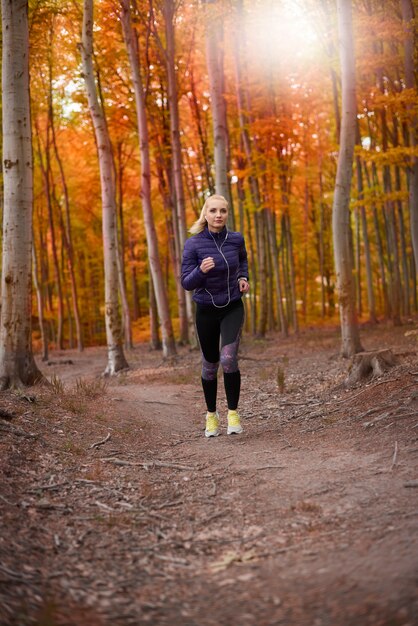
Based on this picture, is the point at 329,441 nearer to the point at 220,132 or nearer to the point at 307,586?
the point at 307,586

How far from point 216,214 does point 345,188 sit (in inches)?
222

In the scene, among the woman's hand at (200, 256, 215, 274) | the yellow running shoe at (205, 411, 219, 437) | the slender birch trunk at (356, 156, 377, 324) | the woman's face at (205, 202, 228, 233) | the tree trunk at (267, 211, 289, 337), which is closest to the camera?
the woman's hand at (200, 256, 215, 274)

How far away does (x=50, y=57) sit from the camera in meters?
19.1

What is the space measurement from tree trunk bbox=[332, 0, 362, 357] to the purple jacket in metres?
5.13

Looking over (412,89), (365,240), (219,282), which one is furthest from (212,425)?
(365,240)

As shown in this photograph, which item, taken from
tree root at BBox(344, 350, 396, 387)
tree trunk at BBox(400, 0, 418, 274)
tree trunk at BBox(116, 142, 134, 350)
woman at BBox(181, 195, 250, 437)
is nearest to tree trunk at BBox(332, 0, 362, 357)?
tree root at BBox(344, 350, 396, 387)

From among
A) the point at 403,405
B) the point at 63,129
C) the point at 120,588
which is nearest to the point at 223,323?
the point at 403,405

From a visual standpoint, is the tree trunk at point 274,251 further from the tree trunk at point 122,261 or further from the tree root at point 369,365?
the tree root at point 369,365

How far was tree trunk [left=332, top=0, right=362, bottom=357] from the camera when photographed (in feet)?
33.7

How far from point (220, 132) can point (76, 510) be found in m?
10.4

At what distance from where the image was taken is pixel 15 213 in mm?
8531

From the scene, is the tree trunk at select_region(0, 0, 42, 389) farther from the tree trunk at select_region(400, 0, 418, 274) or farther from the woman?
the tree trunk at select_region(400, 0, 418, 274)

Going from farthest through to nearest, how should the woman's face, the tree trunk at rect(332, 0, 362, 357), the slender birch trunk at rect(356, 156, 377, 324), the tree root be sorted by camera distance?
the slender birch trunk at rect(356, 156, 377, 324)
the tree trunk at rect(332, 0, 362, 357)
the tree root
the woman's face

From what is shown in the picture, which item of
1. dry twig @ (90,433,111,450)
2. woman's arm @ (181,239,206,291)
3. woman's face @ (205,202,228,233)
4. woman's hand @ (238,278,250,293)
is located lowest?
dry twig @ (90,433,111,450)
